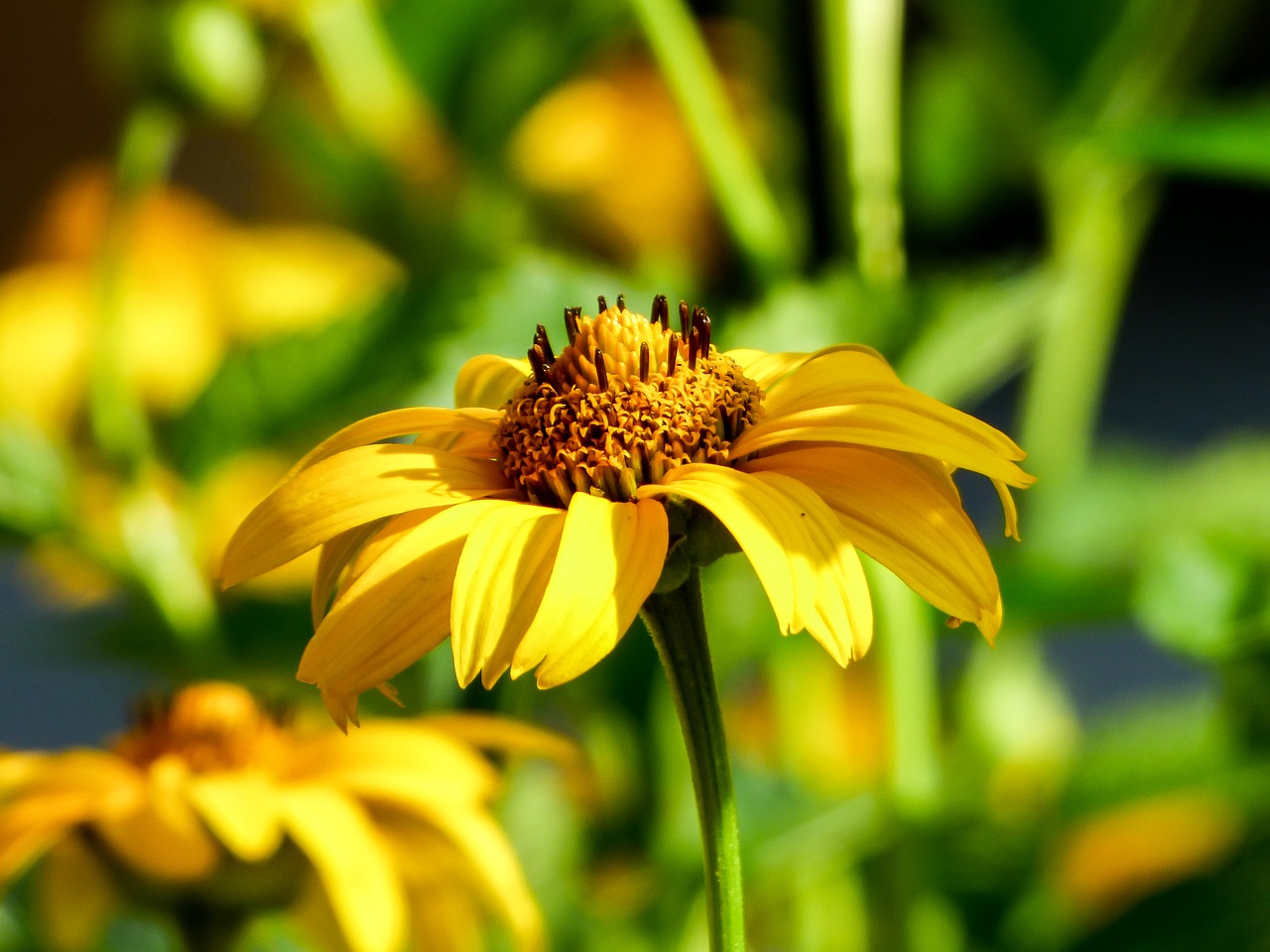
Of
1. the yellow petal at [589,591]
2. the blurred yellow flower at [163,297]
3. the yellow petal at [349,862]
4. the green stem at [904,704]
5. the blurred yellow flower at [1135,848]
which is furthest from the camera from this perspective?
the blurred yellow flower at [163,297]

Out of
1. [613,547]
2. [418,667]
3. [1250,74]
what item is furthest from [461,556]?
[1250,74]

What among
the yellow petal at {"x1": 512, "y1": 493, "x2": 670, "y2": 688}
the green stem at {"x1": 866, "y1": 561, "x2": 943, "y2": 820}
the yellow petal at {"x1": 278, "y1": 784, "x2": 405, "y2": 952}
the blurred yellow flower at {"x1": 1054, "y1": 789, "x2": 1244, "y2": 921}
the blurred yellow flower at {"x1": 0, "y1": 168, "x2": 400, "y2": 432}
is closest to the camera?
the yellow petal at {"x1": 512, "y1": 493, "x2": 670, "y2": 688}

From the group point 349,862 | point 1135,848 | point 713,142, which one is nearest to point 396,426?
point 349,862

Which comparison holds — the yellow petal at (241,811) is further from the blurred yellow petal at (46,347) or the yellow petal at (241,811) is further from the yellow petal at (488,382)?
the blurred yellow petal at (46,347)

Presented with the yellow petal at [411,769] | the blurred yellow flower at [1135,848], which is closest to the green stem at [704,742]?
the yellow petal at [411,769]

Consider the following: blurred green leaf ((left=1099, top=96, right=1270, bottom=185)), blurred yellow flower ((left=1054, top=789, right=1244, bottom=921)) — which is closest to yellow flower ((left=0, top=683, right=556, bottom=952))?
blurred green leaf ((left=1099, top=96, right=1270, bottom=185))

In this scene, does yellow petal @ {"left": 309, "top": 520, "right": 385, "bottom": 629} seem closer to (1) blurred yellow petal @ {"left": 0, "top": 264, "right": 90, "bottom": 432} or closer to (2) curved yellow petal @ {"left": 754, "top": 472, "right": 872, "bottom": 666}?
(2) curved yellow petal @ {"left": 754, "top": 472, "right": 872, "bottom": 666}
